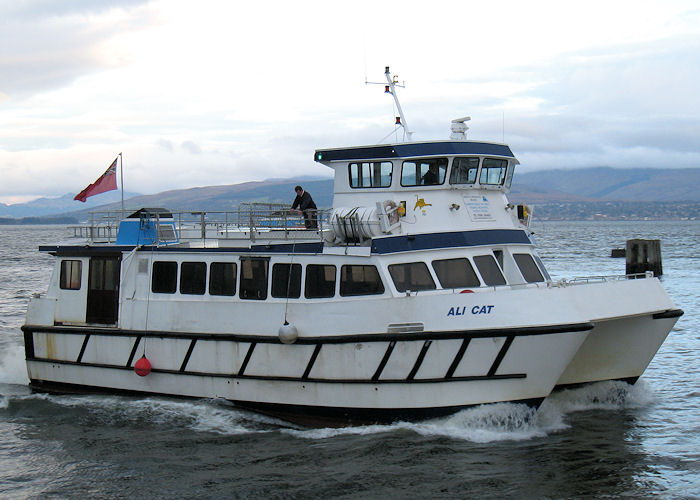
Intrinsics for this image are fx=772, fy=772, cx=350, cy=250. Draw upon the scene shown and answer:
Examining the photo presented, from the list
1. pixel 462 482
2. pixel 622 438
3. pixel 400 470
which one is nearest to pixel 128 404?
pixel 400 470

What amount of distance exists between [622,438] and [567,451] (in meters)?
1.34

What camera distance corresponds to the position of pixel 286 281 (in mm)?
13211

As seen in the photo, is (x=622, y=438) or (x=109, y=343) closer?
(x=622, y=438)

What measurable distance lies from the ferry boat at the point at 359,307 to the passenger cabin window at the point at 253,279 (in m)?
0.03

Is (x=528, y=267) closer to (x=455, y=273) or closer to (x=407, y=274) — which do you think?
(x=455, y=273)

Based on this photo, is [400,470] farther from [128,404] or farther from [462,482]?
[128,404]

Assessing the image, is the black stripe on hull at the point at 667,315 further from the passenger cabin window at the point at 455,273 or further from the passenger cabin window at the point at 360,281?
the passenger cabin window at the point at 360,281

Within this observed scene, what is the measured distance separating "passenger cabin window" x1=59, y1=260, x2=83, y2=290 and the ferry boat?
1.0 inches

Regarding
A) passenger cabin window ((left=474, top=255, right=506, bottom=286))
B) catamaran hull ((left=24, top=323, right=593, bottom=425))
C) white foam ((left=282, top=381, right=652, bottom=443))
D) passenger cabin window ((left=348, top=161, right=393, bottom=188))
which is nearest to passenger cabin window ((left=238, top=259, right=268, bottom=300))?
catamaran hull ((left=24, top=323, right=593, bottom=425))

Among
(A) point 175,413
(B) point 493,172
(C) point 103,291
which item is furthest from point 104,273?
(B) point 493,172

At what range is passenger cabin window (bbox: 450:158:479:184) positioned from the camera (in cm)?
1341

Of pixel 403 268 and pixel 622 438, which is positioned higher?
pixel 403 268

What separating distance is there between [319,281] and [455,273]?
2.26m

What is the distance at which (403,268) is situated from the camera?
12.5 meters
